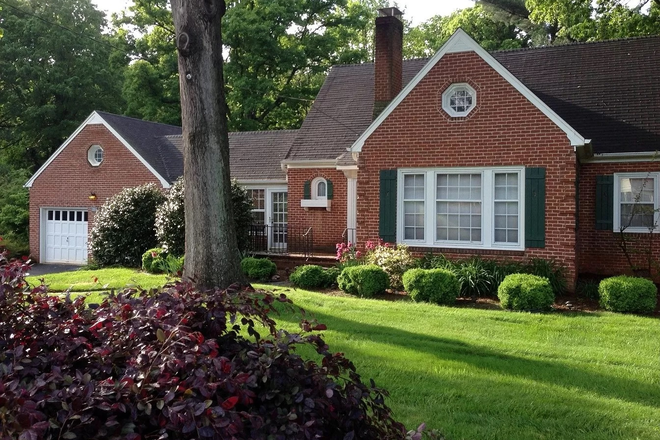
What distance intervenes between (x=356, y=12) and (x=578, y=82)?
19.0 metres

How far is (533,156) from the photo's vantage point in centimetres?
1299

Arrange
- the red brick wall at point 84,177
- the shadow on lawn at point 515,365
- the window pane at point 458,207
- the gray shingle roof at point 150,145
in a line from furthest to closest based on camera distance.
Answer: the gray shingle roof at point 150,145 < the red brick wall at point 84,177 < the window pane at point 458,207 < the shadow on lawn at point 515,365

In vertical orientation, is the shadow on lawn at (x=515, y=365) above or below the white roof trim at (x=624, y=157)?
below

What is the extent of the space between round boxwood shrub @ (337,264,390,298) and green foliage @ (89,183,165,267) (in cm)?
836

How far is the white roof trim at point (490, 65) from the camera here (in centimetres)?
1268

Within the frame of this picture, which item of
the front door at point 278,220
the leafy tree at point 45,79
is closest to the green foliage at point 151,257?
the front door at point 278,220

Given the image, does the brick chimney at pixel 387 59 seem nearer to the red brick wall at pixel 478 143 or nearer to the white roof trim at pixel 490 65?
the white roof trim at pixel 490 65

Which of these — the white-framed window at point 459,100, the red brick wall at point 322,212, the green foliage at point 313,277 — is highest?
the white-framed window at point 459,100

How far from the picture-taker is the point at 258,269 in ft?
48.7

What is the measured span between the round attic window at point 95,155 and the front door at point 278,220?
703cm

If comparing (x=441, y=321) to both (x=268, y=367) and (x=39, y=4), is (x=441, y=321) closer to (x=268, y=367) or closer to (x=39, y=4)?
(x=268, y=367)

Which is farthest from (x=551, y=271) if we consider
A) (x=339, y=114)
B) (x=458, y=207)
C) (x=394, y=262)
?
(x=339, y=114)

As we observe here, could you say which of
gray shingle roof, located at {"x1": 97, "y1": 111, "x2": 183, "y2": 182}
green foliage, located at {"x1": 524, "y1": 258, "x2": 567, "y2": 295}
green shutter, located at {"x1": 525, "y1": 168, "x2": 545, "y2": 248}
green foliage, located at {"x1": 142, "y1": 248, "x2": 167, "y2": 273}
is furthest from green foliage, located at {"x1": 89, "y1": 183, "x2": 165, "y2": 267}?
green foliage, located at {"x1": 524, "y1": 258, "x2": 567, "y2": 295}

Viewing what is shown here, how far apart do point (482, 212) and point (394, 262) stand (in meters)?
2.29
